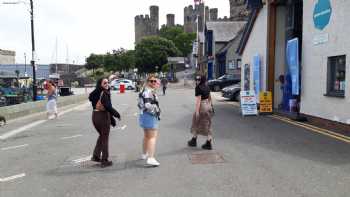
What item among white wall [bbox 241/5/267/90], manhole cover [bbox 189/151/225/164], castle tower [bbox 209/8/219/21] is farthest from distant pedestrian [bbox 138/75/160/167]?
castle tower [bbox 209/8/219/21]

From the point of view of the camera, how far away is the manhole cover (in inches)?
331

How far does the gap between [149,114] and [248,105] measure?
9942 millimetres

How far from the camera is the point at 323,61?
13.7 metres

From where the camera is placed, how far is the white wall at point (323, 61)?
12.2 meters

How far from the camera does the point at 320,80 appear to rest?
547 inches

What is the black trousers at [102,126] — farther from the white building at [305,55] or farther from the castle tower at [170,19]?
the castle tower at [170,19]

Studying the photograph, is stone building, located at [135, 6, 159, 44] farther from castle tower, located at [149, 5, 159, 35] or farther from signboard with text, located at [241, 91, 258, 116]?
signboard with text, located at [241, 91, 258, 116]

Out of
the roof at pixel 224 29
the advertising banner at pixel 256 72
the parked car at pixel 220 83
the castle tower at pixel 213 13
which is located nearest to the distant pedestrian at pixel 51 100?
the advertising banner at pixel 256 72

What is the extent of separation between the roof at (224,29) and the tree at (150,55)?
100 feet

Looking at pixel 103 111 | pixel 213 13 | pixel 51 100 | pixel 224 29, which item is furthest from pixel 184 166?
pixel 213 13

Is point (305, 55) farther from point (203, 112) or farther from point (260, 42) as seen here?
point (203, 112)

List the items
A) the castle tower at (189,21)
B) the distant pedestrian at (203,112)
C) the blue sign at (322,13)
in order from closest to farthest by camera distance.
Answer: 1. the distant pedestrian at (203,112)
2. the blue sign at (322,13)
3. the castle tower at (189,21)

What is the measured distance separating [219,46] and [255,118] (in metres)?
41.2

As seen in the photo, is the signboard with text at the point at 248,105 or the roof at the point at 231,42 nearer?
the signboard with text at the point at 248,105
